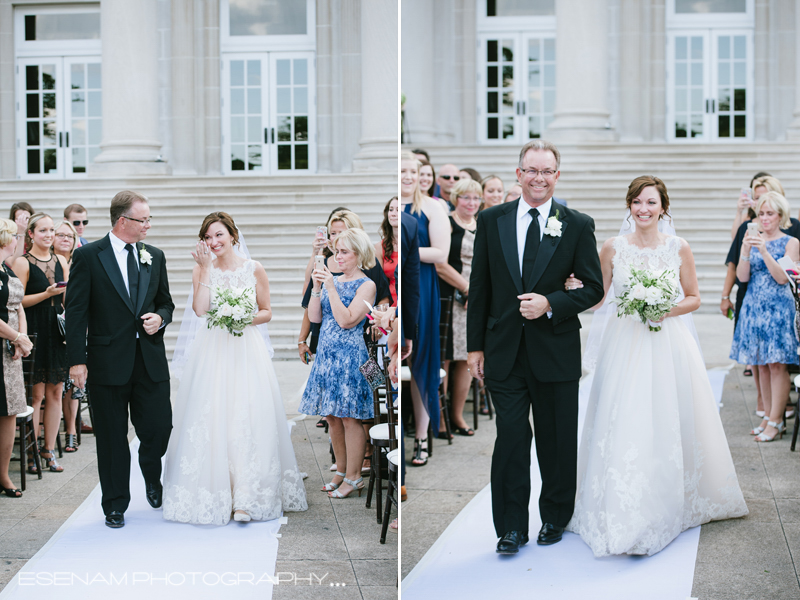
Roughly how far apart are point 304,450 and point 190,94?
1.91m

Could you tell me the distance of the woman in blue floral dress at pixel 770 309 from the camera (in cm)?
498

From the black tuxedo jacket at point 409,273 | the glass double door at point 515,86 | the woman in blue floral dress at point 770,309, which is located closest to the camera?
the black tuxedo jacket at point 409,273

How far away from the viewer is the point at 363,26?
3.97 meters

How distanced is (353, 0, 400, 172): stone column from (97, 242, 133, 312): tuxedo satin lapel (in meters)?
1.30

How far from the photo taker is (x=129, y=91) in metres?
3.73

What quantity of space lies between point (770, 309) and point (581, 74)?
1055 cm

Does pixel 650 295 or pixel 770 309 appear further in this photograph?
pixel 770 309

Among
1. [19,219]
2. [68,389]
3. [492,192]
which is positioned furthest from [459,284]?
[19,219]

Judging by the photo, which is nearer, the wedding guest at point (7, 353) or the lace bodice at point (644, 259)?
the wedding guest at point (7, 353)

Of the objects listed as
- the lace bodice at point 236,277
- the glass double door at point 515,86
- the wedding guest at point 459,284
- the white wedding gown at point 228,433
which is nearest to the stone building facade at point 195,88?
the lace bodice at point 236,277

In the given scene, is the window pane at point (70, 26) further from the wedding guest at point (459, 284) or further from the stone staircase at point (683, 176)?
the stone staircase at point (683, 176)

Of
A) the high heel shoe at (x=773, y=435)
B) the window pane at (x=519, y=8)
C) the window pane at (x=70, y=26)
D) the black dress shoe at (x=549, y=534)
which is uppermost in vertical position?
the window pane at (x=519, y=8)

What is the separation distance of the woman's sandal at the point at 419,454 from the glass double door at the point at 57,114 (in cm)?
270

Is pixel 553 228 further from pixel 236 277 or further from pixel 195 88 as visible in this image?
pixel 195 88
